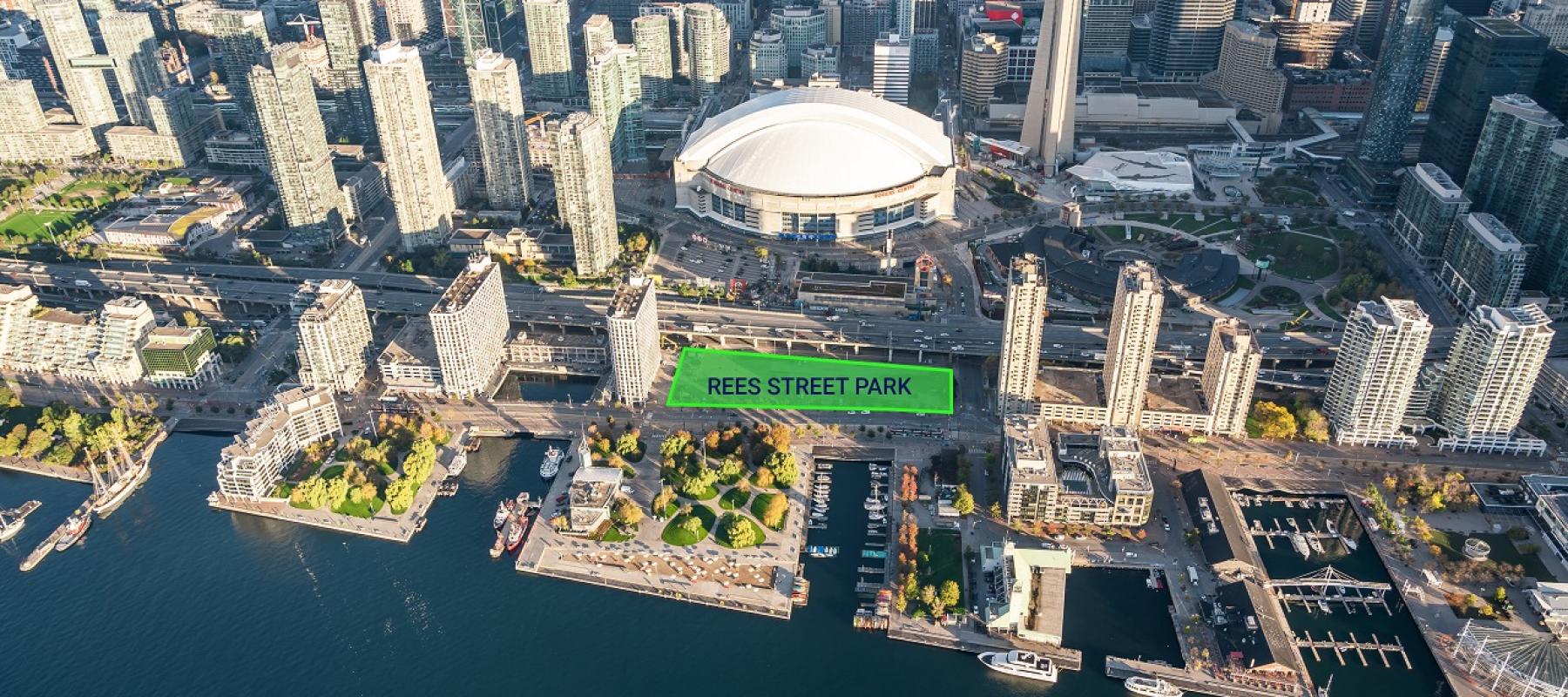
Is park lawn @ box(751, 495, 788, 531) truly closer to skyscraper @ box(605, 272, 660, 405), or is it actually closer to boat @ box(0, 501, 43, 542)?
skyscraper @ box(605, 272, 660, 405)

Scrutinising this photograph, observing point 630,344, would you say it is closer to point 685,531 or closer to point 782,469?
point 782,469

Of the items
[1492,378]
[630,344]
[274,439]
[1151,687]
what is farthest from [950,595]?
[274,439]

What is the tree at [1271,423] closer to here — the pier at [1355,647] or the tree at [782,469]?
the pier at [1355,647]

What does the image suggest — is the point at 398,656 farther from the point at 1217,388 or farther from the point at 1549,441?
the point at 1549,441

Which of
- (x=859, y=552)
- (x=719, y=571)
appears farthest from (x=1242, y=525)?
(x=719, y=571)

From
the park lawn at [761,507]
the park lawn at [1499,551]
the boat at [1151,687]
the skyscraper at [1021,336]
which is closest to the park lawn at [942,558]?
the park lawn at [761,507]

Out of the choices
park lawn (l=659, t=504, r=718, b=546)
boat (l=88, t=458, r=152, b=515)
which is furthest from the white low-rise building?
park lawn (l=659, t=504, r=718, b=546)
